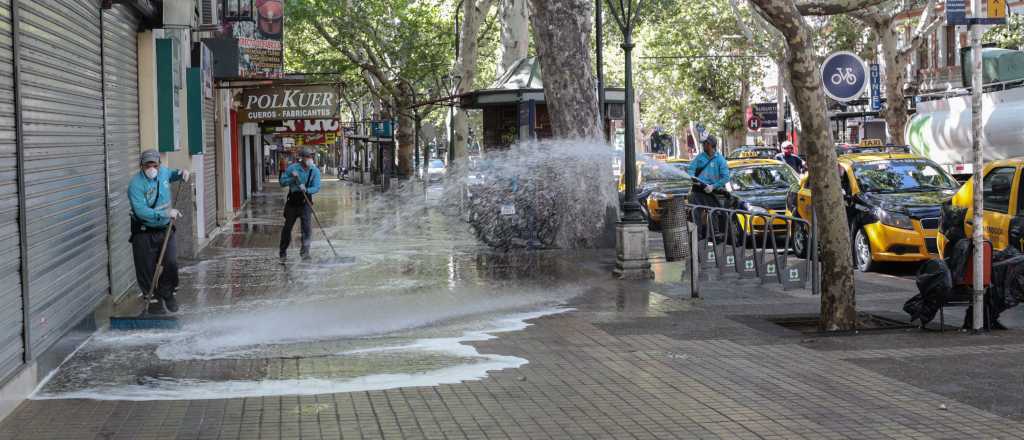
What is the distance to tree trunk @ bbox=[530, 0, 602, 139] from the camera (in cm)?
1831

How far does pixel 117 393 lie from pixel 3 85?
208 cm

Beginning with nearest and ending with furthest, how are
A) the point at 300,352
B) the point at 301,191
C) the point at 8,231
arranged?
the point at 8,231 → the point at 300,352 → the point at 301,191

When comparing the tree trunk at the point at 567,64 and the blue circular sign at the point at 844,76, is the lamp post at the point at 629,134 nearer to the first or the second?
the blue circular sign at the point at 844,76

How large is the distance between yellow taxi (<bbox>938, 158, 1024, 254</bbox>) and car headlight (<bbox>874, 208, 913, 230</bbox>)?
224cm

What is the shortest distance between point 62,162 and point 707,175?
10.1 meters

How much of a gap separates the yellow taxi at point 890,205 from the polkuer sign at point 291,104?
533 inches

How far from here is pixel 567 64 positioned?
60.3ft

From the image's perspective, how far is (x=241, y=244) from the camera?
837 inches

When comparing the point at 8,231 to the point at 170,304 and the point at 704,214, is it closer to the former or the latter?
the point at 170,304

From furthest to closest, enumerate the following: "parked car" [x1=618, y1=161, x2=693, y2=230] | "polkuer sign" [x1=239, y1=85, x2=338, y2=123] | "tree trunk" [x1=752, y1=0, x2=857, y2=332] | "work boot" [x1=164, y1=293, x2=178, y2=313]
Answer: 1. "polkuer sign" [x1=239, y1=85, x2=338, y2=123]
2. "parked car" [x1=618, y1=161, x2=693, y2=230]
3. "work boot" [x1=164, y1=293, x2=178, y2=313]
4. "tree trunk" [x1=752, y1=0, x2=857, y2=332]

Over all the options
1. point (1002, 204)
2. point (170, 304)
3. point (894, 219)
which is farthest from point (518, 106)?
point (170, 304)

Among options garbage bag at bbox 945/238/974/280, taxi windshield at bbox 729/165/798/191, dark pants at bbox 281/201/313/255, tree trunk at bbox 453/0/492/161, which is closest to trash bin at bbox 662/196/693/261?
garbage bag at bbox 945/238/974/280

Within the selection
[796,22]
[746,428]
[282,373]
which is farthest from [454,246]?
[746,428]

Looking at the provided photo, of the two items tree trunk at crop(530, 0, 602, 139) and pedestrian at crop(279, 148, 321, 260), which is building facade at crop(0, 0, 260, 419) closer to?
pedestrian at crop(279, 148, 321, 260)
